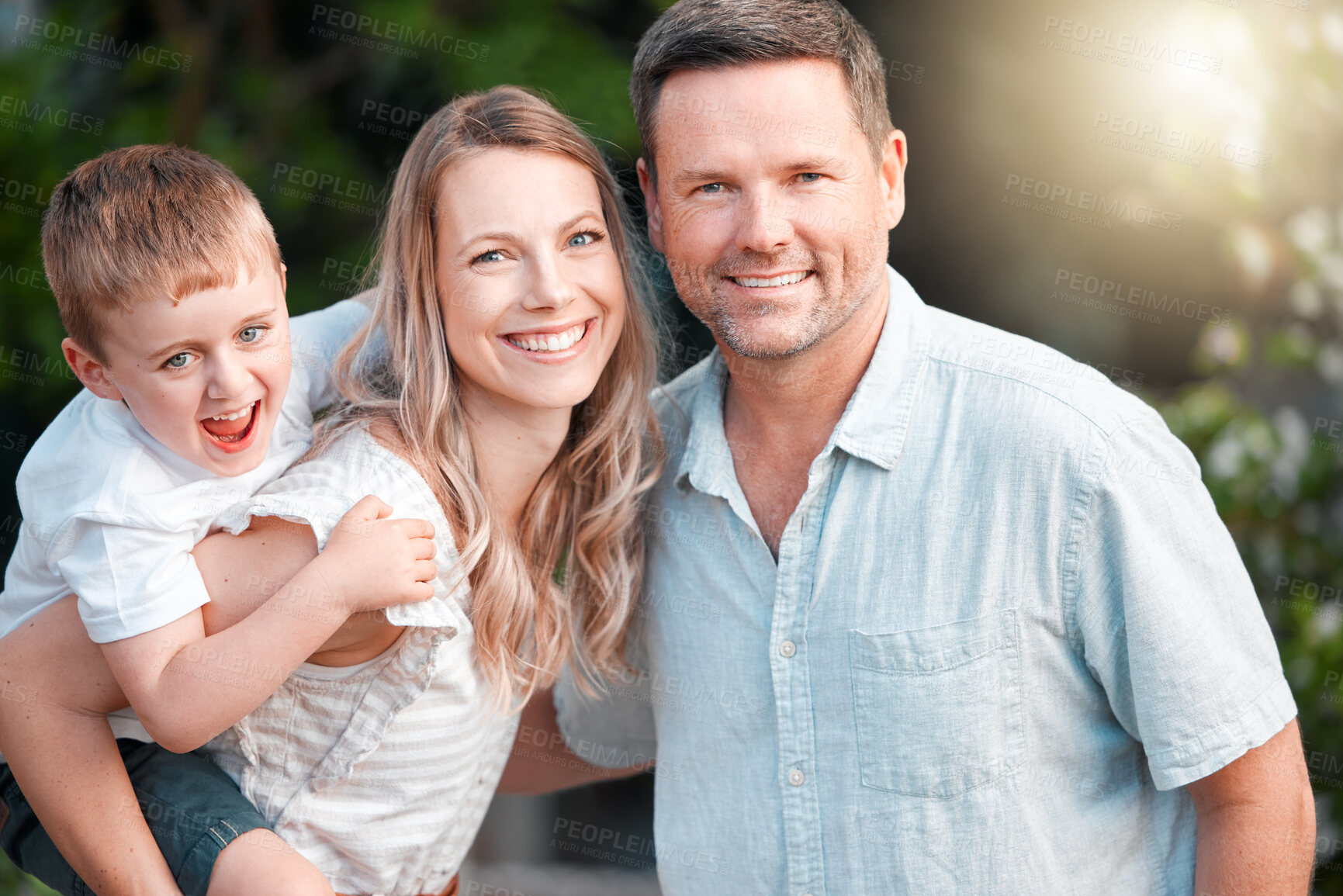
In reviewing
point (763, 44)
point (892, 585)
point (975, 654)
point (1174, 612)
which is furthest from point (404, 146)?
point (1174, 612)

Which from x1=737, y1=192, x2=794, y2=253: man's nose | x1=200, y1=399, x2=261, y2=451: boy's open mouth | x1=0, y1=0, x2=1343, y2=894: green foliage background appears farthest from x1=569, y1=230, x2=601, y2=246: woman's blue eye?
x1=0, y1=0, x2=1343, y2=894: green foliage background

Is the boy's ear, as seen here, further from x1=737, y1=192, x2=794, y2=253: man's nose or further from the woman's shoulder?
x1=737, y1=192, x2=794, y2=253: man's nose

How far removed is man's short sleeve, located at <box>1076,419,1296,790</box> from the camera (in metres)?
1.52

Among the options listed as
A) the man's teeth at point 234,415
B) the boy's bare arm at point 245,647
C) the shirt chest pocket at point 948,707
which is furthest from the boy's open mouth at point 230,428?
the shirt chest pocket at point 948,707

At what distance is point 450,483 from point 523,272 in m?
0.38

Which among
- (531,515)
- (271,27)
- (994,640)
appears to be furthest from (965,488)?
(271,27)

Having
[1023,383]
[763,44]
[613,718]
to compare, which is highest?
[763,44]

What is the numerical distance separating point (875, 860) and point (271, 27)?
321 cm

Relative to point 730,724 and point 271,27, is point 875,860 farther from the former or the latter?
point 271,27

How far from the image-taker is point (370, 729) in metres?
1.69

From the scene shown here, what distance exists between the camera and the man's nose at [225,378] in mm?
1552

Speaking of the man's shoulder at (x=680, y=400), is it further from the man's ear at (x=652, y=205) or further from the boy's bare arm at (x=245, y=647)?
the boy's bare arm at (x=245, y=647)

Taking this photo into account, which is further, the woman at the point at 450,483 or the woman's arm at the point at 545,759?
the woman's arm at the point at 545,759

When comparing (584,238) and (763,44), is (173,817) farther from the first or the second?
(763,44)
